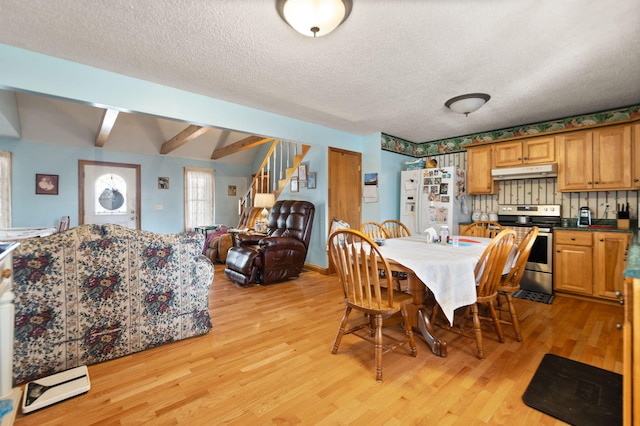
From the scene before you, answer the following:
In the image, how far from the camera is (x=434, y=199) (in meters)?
4.52

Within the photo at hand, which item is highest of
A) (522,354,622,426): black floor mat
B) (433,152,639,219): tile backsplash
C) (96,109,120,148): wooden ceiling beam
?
(96,109,120,148): wooden ceiling beam

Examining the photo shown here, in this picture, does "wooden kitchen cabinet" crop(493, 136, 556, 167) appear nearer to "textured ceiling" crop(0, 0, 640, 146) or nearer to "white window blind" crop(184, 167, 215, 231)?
"textured ceiling" crop(0, 0, 640, 146)

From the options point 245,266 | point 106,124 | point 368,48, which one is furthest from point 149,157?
point 368,48

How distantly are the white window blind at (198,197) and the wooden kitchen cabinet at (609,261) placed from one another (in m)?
7.17

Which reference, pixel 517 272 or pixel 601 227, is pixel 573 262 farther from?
pixel 517 272

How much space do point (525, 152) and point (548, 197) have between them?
29.3 inches

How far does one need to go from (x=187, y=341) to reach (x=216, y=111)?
247 centimetres

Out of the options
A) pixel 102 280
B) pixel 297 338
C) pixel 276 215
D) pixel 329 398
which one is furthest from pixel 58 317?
pixel 276 215

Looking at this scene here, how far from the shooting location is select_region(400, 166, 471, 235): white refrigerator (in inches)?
171

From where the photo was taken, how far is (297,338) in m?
2.38

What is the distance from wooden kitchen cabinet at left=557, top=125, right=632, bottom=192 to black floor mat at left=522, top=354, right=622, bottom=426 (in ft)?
8.40

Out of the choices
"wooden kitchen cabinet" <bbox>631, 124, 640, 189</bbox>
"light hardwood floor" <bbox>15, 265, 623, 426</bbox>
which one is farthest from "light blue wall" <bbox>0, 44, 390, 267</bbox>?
"wooden kitchen cabinet" <bbox>631, 124, 640, 189</bbox>

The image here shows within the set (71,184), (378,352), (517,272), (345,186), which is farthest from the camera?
(71,184)

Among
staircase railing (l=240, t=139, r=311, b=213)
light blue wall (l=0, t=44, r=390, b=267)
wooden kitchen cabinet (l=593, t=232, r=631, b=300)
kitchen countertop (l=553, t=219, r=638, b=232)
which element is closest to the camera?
light blue wall (l=0, t=44, r=390, b=267)
